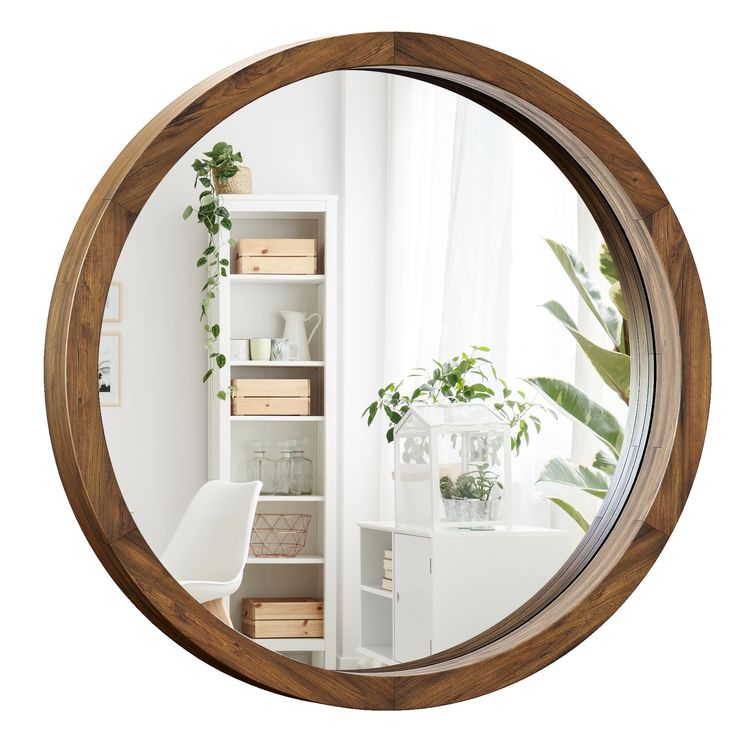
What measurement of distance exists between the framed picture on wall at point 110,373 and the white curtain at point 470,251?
0.62 metres

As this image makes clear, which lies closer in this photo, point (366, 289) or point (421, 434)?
point (421, 434)

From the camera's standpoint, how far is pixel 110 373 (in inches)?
Result: 55.1

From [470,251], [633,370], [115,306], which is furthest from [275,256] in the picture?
[633,370]

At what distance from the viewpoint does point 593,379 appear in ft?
5.47

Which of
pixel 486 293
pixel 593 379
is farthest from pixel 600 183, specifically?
pixel 486 293

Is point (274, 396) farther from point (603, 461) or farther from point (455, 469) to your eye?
point (603, 461)

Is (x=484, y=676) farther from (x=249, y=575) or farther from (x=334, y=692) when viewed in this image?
(x=249, y=575)

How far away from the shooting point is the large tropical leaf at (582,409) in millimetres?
1531

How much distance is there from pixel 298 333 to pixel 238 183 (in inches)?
11.4

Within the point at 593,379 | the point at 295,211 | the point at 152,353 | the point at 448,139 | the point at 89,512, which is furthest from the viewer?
the point at 448,139

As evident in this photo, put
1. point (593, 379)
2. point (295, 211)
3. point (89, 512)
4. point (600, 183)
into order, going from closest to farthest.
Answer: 1. point (89, 512)
2. point (600, 183)
3. point (593, 379)
4. point (295, 211)

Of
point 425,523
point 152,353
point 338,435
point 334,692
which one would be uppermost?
point 152,353

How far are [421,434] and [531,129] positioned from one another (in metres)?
0.61

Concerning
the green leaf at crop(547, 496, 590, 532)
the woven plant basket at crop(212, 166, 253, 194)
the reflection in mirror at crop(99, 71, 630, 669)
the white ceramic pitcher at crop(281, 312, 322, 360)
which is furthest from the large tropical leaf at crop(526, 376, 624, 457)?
the woven plant basket at crop(212, 166, 253, 194)
